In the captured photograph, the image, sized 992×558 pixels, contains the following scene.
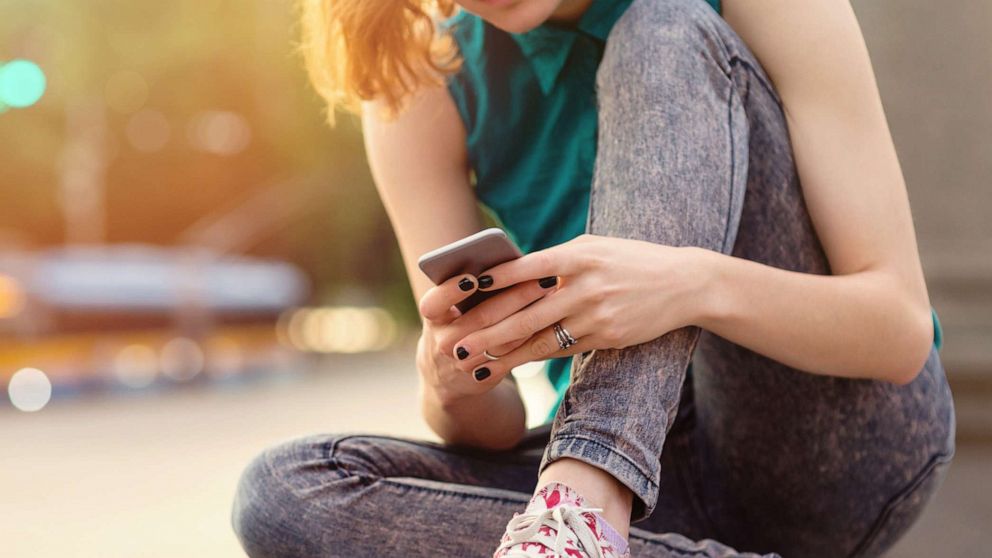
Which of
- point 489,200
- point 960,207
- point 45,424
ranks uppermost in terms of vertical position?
point 489,200

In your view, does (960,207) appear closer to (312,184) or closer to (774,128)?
(774,128)

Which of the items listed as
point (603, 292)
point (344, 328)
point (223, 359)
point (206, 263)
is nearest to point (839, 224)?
point (603, 292)

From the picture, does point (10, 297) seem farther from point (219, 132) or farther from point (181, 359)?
point (219, 132)

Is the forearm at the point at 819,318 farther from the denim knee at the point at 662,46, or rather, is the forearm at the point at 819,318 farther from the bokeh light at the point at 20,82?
the bokeh light at the point at 20,82

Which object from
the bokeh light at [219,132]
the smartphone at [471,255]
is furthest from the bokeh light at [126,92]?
the smartphone at [471,255]

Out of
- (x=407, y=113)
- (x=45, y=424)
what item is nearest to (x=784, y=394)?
(x=407, y=113)

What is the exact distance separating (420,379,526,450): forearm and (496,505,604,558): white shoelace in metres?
0.33

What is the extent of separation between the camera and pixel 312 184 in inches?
569

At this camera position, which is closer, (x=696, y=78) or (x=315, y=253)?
(x=696, y=78)

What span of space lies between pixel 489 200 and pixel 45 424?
14.9 feet

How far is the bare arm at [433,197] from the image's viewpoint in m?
1.44

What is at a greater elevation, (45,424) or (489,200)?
(489,200)

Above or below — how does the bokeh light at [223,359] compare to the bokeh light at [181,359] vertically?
below

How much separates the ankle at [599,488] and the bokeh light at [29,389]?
5710 millimetres
